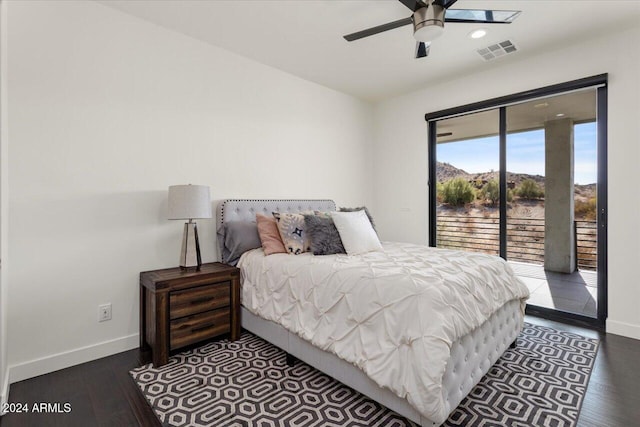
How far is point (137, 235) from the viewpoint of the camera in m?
2.52

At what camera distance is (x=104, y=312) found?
2361mm

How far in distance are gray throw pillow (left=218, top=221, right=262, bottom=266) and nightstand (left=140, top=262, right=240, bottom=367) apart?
19 cm

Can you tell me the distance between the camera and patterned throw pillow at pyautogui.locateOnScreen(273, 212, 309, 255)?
2.68 m

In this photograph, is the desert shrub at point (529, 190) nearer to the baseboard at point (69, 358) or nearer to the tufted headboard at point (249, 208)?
the tufted headboard at point (249, 208)

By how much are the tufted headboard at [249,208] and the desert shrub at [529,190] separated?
7.74ft

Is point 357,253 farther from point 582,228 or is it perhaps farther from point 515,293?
point 582,228

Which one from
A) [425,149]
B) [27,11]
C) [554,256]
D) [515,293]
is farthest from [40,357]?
[554,256]

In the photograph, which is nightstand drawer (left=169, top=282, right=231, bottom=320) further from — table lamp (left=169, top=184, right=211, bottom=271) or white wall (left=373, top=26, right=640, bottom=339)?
white wall (left=373, top=26, right=640, bottom=339)

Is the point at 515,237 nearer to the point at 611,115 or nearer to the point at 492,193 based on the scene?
the point at 492,193

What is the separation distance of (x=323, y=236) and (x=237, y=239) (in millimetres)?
813

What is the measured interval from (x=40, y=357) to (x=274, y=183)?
2360mm

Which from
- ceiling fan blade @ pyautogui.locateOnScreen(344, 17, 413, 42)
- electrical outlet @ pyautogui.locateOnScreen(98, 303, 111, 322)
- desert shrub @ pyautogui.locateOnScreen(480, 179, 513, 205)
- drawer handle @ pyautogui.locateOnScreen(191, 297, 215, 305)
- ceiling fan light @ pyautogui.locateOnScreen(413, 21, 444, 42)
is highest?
ceiling fan blade @ pyautogui.locateOnScreen(344, 17, 413, 42)

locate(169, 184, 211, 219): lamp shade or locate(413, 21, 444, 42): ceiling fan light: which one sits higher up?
locate(413, 21, 444, 42): ceiling fan light

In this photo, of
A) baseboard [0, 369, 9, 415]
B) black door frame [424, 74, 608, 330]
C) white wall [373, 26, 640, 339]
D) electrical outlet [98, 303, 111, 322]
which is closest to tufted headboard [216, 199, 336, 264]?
electrical outlet [98, 303, 111, 322]
